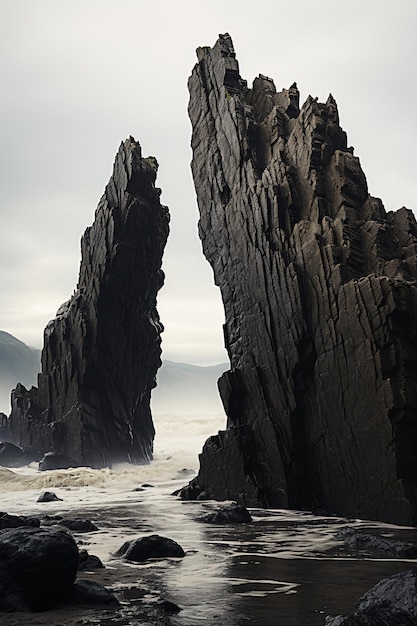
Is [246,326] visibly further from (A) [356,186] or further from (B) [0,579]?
(B) [0,579]

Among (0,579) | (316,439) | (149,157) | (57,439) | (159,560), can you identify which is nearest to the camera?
(0,579)

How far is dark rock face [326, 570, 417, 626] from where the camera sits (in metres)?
5.26

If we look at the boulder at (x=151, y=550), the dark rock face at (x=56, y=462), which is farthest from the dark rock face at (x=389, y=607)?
the dark rock face at (x=56, y=462)

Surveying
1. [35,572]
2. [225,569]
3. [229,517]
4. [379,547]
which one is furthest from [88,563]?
[229,517]

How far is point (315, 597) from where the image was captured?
7520 millimetres

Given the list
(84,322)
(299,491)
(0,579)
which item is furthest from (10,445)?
(0,579)

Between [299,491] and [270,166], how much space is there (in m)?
13.0

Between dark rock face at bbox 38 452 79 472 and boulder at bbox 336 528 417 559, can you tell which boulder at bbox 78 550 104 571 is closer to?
boulder at bbox 336 528 417 559

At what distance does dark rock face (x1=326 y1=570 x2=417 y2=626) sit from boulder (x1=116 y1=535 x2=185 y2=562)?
5740 mm

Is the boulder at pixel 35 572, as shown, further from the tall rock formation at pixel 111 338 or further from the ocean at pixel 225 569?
the tall rock formation at pixel 111 338

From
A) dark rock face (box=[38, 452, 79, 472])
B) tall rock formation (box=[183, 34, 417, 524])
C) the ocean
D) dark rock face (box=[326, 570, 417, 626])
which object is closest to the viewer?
dark rock face (box=[326, 570, 417, 626])

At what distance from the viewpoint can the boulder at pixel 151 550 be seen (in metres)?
10.8

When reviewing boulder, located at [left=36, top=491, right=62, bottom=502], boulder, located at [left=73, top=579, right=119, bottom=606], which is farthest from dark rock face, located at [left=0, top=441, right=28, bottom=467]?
boulder, located at [left=73, top=579, right=119, bottom=606]

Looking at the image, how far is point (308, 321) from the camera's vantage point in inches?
791
